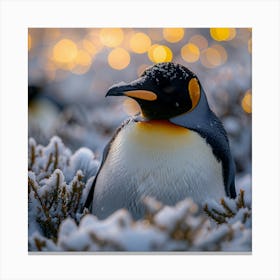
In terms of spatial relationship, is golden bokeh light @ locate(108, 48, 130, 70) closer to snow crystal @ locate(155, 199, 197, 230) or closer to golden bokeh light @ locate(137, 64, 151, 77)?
golden bokeh light @ locate(137, 64, 151, 77)

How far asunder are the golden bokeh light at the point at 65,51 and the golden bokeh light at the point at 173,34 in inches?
12.4

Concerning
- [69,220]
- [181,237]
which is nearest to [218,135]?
[181,237]

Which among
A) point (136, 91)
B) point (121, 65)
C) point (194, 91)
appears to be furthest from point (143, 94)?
point (121, 65)

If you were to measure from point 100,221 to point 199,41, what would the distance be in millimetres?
726

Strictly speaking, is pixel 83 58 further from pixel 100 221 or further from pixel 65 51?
pixel 100 221

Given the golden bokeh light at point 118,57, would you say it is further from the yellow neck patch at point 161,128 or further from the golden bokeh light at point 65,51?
the yellow neck patch at point 161,128

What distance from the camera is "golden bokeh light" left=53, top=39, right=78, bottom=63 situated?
6.84 ft

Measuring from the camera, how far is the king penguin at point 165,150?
1.80m

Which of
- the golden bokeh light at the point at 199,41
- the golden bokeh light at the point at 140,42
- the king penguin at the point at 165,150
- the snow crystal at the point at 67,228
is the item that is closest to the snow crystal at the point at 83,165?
the king penguin at the point at 165,150

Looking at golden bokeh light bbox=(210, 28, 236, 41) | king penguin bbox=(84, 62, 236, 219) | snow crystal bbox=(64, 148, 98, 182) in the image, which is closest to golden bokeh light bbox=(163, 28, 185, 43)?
golden bokeh light bbox=(210, 28, 236, 41)

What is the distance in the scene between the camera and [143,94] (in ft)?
5.97

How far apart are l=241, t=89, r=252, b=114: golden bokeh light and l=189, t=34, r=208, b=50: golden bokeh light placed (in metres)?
0.22
